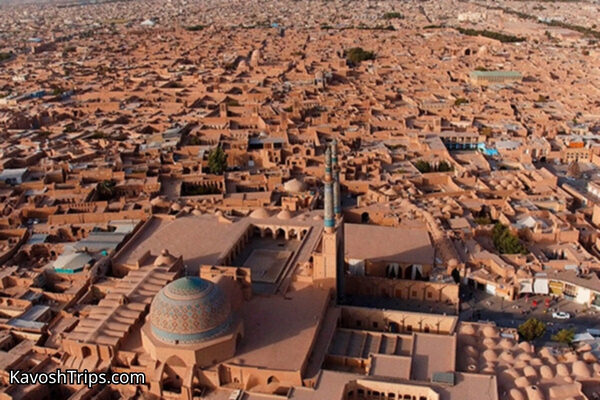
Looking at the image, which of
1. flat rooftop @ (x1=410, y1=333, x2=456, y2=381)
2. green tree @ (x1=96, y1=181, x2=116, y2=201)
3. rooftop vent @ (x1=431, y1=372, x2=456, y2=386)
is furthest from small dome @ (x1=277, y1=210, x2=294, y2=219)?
rooftop vent @ (x1=431, y1=372, x2=456, y2=386)

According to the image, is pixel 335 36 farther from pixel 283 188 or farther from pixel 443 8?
pixel 283 188

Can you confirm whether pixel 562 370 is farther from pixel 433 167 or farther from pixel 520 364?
pixel 433 167

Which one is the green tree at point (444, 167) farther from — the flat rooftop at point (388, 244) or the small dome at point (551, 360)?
the small dome at point (551, 360)

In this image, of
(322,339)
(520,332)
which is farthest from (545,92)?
(322,339)

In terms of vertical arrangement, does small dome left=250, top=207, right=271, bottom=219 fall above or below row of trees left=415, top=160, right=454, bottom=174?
above

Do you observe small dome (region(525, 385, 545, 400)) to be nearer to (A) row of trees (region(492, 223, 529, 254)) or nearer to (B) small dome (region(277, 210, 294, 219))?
(A) row of trees (region(492, 223, 529, 254))
